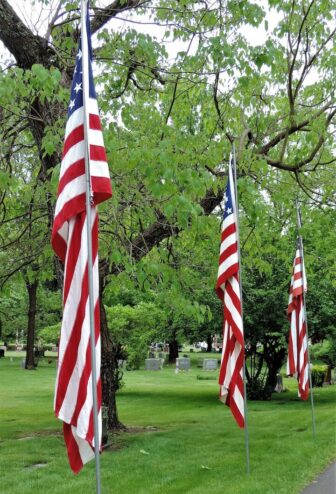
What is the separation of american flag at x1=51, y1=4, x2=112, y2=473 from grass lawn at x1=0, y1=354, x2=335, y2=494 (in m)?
3.26

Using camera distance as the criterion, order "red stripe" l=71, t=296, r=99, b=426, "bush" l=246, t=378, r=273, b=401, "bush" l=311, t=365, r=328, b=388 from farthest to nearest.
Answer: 1. "bush" l=311, t=365, r=328, b=388
2. "bush" l=246, t=378, r=273, b=401
3. "red stripe" l=71, t=296, r=99, b=426

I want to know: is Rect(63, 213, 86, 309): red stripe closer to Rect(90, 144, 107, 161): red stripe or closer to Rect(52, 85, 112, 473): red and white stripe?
Rect(52, 85, 112, 473): red and white stripe

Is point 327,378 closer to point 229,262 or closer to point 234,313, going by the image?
point 234,313

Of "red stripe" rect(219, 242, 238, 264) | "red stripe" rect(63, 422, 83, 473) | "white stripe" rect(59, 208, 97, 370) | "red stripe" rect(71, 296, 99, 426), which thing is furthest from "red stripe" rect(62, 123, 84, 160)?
"red stripe" rect(219, 242, 238, 264)

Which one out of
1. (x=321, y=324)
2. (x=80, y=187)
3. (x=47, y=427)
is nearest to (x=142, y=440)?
(x=47, y=427)

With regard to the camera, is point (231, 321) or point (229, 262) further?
point (229, 262)

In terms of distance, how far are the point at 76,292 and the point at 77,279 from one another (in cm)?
11

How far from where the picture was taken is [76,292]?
505 centimetres

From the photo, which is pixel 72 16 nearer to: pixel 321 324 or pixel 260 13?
pixel 260 13

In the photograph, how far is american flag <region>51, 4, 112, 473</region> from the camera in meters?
5.00

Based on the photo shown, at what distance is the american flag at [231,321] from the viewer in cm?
858

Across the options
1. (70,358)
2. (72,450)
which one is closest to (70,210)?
(70,358)

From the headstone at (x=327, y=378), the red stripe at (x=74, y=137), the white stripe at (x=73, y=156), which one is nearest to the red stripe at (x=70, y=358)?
the white stripe at (x=73, y=156)

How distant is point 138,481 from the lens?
849cm
